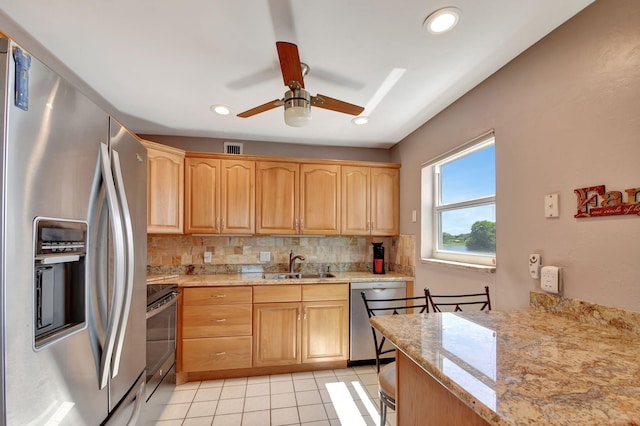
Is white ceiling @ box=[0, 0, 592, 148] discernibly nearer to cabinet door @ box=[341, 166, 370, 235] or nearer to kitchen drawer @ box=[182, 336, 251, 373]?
cabinet door @ box=[341, 166, 370, 235]

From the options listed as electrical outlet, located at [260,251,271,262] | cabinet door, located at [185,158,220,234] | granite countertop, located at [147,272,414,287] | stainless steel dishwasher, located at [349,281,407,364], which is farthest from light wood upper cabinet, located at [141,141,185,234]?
stainless steel dishwasher, located at [349,281,407,364]

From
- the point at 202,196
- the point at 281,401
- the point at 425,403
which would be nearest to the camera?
the point at 425,403

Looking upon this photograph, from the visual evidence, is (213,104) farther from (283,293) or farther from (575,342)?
(575,342)

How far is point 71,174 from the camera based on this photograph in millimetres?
847

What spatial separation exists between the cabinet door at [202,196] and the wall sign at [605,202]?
2.74 metres

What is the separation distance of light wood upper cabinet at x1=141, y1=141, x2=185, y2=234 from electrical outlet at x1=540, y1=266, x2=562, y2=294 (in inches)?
111

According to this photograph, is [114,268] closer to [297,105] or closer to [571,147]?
[297,105]

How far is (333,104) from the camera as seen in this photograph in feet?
6.02

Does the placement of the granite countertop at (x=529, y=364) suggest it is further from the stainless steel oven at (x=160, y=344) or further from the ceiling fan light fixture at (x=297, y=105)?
the stainless steel oven at (x=160, y=344)

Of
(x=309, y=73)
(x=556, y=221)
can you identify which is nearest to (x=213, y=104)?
(x=309, y=73)

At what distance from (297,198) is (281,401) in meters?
1.81

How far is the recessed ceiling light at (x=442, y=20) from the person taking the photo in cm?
136

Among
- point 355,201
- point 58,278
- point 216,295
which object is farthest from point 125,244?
point 355,201

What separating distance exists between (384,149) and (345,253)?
1.36 meters
